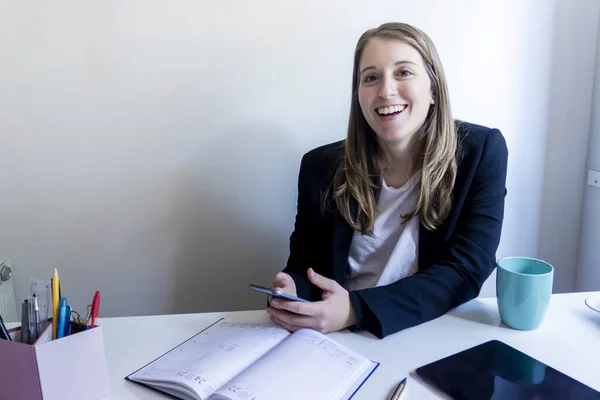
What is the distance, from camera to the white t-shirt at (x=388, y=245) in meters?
1.08

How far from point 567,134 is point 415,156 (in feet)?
2.09

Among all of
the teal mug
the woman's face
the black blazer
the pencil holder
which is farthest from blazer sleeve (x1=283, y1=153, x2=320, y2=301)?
the pencil holder

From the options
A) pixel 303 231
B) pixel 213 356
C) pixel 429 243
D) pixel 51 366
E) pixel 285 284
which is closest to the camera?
pixel 51 366

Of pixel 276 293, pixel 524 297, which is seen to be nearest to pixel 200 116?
pixel 276 293

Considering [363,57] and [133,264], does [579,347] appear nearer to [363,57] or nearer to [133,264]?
[363,57]

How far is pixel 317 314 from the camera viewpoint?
83cm

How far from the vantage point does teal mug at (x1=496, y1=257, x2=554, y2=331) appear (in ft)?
2.70

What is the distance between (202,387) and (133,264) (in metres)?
0.82

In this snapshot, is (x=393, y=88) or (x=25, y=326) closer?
(x=25, y=326)

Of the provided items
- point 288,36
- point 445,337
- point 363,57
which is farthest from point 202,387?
point 288,36

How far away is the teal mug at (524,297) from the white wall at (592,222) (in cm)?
77

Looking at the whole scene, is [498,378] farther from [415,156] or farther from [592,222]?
[592,222]

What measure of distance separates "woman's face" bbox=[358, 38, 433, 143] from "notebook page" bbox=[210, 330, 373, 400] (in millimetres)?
521

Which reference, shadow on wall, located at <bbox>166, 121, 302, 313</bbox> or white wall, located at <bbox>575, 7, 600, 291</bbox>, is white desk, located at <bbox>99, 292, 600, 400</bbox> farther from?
white wall, located at <bbox>575, 7, 600, 291</bbox>
